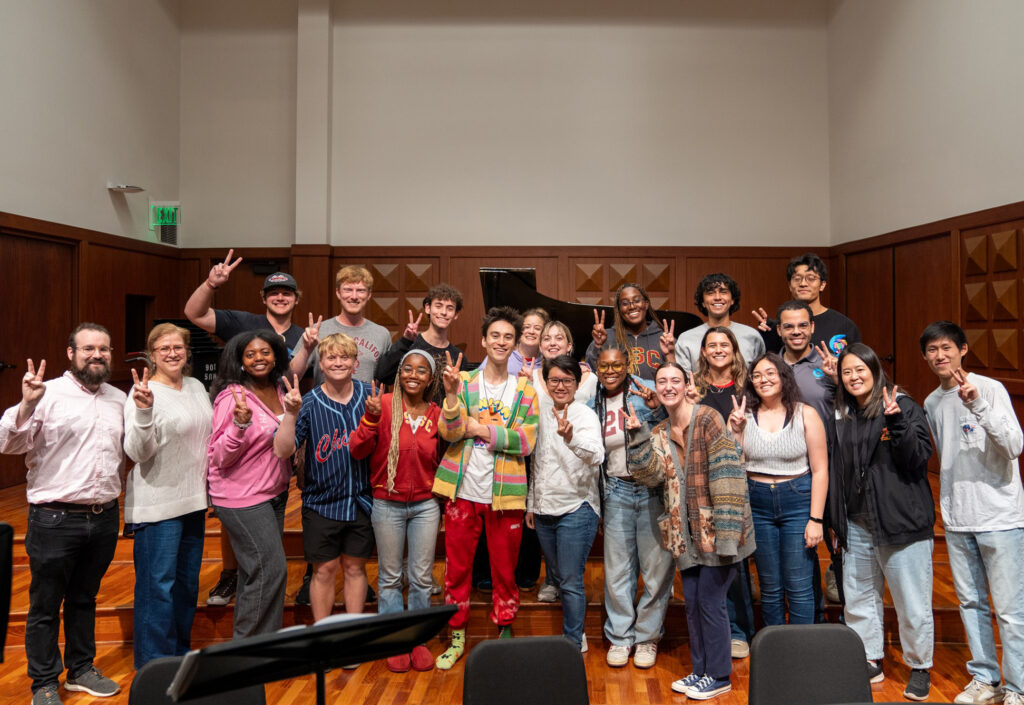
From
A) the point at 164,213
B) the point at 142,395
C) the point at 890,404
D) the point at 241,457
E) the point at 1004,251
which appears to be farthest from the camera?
the point at 164,213

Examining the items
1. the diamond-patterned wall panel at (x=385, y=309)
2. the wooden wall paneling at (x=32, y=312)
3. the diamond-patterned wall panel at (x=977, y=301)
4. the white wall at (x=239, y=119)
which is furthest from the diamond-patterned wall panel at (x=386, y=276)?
the diamond-patterned wall panel at (x=977, y=301)

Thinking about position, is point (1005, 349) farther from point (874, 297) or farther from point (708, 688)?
point (708, 688)

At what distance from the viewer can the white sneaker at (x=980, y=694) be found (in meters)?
2.99

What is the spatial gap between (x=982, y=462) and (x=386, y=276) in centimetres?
621

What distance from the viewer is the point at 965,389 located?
2.89m

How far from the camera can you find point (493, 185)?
26.5ft

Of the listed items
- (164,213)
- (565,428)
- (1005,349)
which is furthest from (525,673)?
(164,213)

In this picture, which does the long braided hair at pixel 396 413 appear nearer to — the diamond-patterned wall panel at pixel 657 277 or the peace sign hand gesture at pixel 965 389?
the peace sign hand gesture at pixel 965 389

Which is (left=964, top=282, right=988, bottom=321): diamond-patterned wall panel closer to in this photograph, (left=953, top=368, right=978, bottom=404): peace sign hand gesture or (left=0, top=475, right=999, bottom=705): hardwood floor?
(left=0, top=475, right=999, bottom=705): hardwood floor

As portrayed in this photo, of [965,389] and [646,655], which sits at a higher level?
[965,389]

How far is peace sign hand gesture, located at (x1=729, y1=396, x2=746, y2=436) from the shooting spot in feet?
10.2

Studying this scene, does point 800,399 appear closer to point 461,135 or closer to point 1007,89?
point 1007,89

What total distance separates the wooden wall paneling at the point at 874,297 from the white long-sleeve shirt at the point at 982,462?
427 centimetres

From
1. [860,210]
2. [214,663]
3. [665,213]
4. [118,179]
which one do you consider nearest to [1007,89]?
[860,210]
